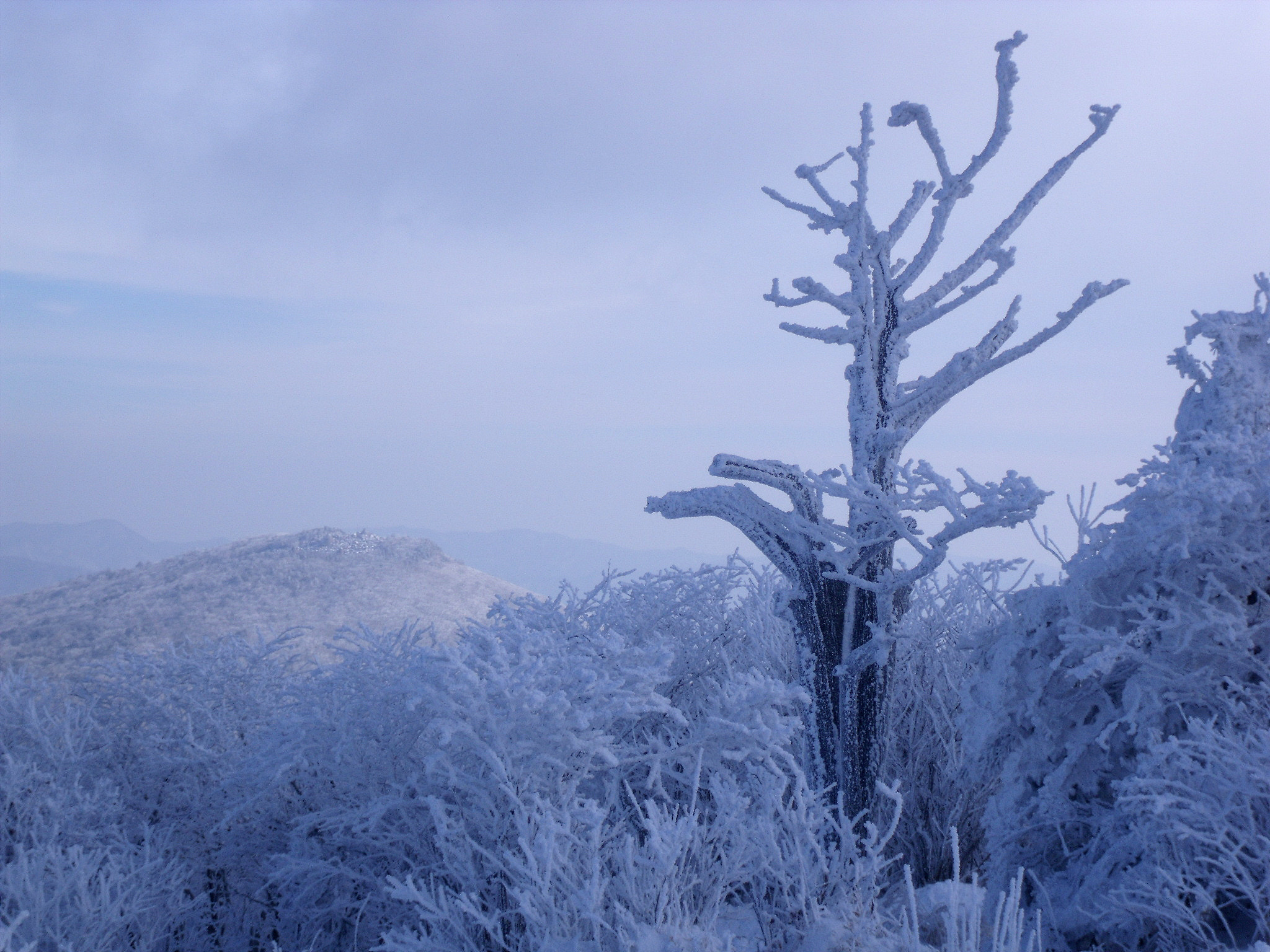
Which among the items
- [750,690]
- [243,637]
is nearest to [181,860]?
[243,637]

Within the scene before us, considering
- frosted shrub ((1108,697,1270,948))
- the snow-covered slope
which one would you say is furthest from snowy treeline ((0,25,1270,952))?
the snow-covered slope

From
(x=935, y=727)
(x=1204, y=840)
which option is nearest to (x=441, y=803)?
(x=1204, y=840)

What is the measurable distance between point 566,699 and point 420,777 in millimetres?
1384

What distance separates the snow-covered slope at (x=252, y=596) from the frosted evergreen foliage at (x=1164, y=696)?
16.9 metres

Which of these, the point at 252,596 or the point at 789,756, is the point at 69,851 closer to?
the point at 789,756

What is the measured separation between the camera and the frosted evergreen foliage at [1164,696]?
391 centimetres

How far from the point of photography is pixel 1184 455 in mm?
4566

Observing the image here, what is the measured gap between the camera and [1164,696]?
439 centimetres

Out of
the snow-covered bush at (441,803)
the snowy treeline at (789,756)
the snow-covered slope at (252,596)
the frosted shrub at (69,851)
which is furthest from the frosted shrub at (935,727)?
the snow-covered slope at (252,596)

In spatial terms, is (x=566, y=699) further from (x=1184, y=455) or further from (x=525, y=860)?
(x=1184, y=455)

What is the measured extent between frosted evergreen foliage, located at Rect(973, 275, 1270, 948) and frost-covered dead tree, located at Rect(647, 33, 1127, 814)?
1.12 metres

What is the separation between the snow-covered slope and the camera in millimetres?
20828

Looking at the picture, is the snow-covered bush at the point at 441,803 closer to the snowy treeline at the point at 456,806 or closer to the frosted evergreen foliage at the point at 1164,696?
the snowy treeline at the point at 456,806

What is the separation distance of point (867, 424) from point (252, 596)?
21562mm
